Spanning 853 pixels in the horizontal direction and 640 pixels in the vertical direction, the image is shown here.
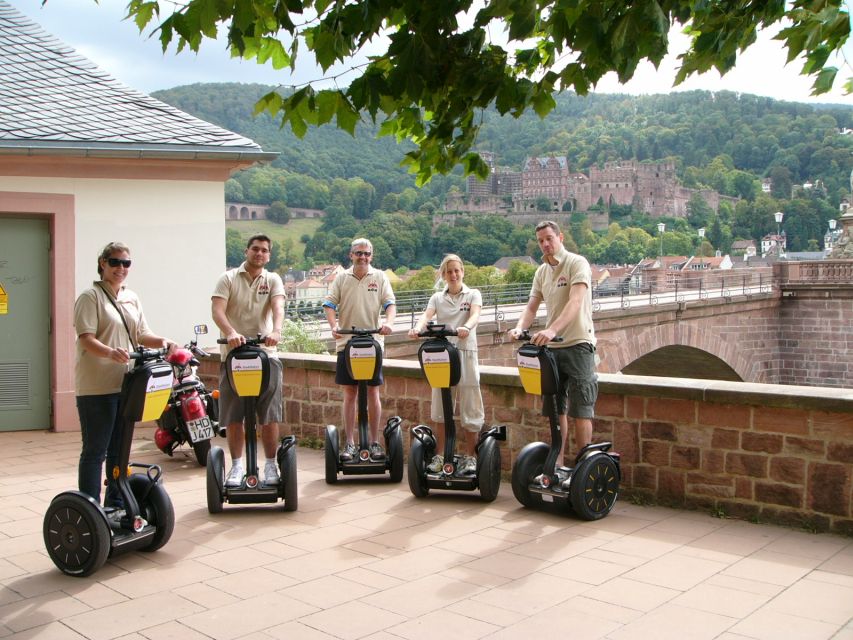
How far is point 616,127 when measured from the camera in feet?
338

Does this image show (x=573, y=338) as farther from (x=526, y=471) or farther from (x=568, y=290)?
(x=526, y=471)

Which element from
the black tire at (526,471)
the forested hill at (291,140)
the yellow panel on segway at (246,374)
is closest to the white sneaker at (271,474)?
the yellow panel on segway at (246,374)

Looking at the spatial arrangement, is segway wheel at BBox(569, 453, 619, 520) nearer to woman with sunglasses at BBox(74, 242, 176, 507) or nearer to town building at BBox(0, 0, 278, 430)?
woman with sunglasses at BBox(74, 242, 176, 507)

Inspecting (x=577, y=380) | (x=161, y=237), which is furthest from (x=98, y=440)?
(x=161, y=237)

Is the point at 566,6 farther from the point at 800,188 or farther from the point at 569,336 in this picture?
the point at 800,188

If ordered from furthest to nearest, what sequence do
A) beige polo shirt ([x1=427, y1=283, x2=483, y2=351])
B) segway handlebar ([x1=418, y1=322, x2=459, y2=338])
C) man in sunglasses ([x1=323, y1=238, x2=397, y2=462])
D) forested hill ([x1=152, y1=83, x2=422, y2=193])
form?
1. forested hill ([x1=152, y1=83, x2=422, y2=193])
2. man in sunglasses ([x1=323, y1=238, x2=397, y2=462])
3. beige polo shirt ([x1=427, y1=283, x2=483, y2=351])
4. segway handlebar ([x1=418, y1=322, x2=459, y2=338])

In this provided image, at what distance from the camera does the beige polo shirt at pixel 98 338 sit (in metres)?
4.55

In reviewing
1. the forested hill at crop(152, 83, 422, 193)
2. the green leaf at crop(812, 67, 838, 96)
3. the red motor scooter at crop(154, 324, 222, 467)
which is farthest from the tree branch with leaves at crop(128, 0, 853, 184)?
the forested hill at crop(152, 83, 422, 193)

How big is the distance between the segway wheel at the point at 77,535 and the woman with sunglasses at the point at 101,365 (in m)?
0.21

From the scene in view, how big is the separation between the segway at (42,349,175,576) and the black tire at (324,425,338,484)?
1.85m

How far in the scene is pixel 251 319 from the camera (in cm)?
588

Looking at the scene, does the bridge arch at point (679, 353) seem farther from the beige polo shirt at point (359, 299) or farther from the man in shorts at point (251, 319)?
the man in shorts at point (251, 319)

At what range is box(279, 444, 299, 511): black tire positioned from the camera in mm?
5652

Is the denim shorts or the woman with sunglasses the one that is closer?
the woman with sunglasses
